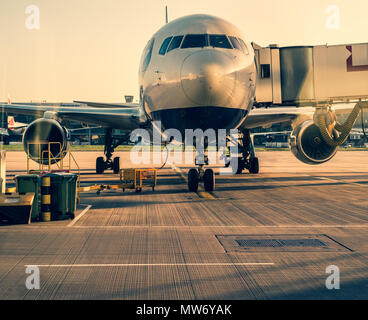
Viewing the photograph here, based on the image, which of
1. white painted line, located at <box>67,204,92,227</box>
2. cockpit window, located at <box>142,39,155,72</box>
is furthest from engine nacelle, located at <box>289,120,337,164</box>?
white painted line, located at <box>67,204,92,227</box>

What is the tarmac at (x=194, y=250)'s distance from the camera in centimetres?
519

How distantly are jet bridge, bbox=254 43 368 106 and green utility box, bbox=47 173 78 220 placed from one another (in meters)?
9.21

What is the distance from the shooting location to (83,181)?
59.4ft

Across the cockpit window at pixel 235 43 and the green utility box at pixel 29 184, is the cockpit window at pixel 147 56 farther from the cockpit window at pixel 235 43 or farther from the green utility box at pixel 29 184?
the green utility box at pixel 29 184

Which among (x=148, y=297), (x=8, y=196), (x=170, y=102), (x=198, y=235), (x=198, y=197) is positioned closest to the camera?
(x=148, y=297)

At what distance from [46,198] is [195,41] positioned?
19.4 ft

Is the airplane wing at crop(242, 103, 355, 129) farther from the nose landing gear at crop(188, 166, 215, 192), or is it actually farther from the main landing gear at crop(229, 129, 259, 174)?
the nose landing gear at crop(188, 166, 215, 192)

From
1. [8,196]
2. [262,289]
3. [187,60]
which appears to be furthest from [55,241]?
[187,60]

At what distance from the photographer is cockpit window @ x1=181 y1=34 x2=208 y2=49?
1230 cm

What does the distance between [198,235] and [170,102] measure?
17.8 ft

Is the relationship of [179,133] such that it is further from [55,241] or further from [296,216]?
[55,241]

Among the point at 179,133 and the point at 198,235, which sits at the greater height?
the point at 179,133

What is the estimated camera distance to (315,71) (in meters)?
17.0
